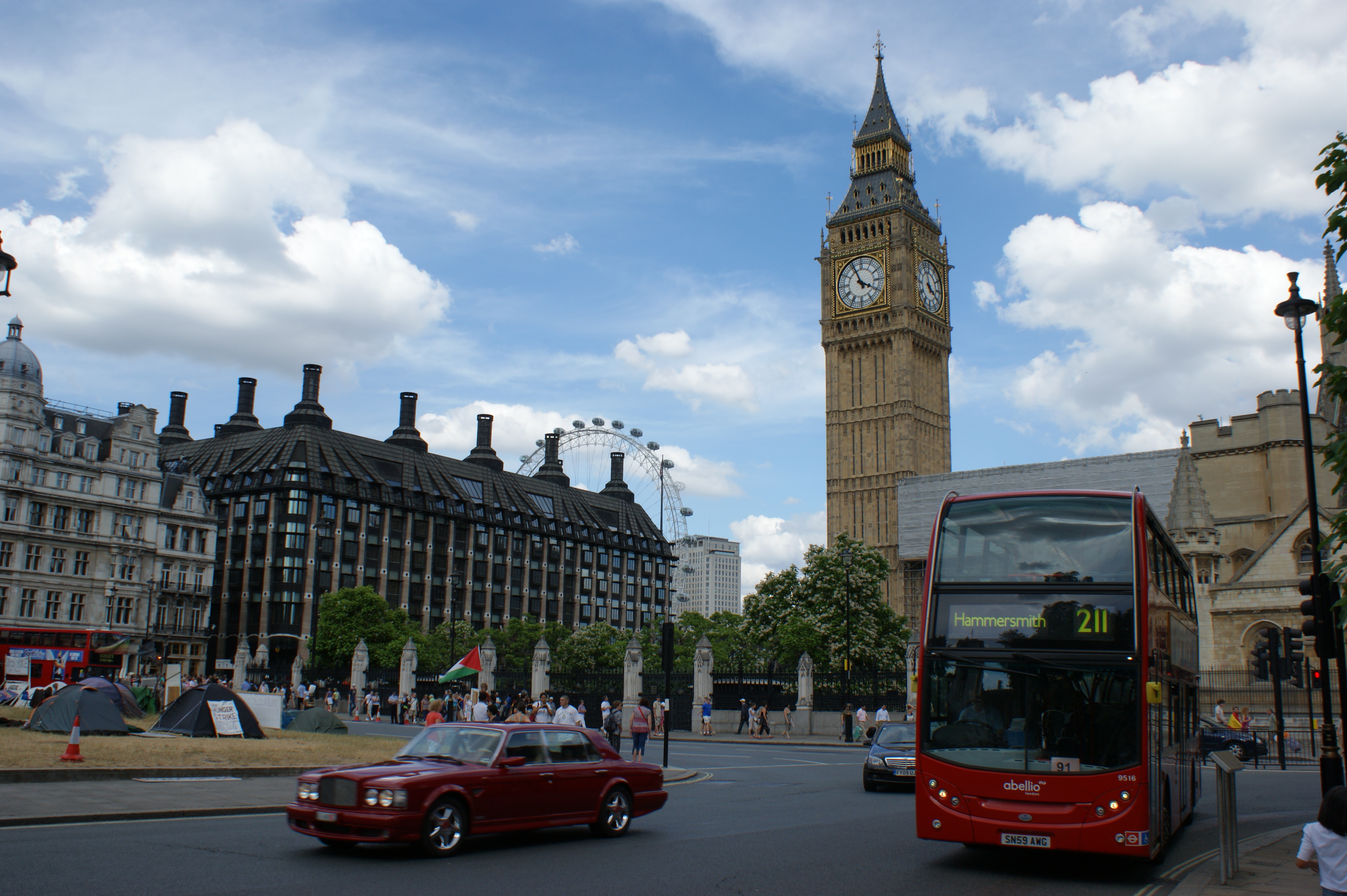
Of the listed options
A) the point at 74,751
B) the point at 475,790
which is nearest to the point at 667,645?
the point at 74,751

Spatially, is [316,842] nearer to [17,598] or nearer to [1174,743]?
[1174,743]

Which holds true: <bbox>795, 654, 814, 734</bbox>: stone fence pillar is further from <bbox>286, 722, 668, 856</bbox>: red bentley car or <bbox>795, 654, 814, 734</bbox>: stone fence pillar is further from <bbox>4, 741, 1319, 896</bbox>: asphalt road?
<bbox>286, 722, 668, 856</bbox>: red bentley car

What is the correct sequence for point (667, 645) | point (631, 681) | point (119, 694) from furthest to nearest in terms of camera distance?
1. point (631, 681)
2. point (119, 694)
3. point (667, 645)

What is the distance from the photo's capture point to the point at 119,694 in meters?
29.7

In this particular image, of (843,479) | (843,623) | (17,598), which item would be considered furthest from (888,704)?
(843,479)

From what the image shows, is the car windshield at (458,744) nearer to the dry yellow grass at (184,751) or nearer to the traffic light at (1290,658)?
the dry yellow grass at (184,751)

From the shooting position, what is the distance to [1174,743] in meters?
13.1

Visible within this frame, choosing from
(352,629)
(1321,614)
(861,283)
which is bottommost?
(352,629)

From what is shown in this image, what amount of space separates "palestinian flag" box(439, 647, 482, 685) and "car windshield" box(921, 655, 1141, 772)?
89.1 ft

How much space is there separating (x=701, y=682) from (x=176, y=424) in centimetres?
8406

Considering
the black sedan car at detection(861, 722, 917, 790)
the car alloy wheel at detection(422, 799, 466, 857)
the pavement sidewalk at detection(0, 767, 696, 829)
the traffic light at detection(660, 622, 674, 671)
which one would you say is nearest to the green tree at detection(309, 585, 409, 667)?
the traffic light at detection(660, 622, 674, 671)

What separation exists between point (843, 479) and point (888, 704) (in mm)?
60834

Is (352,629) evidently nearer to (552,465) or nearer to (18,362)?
(18,362)

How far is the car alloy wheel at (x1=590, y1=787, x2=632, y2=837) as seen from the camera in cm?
1345
